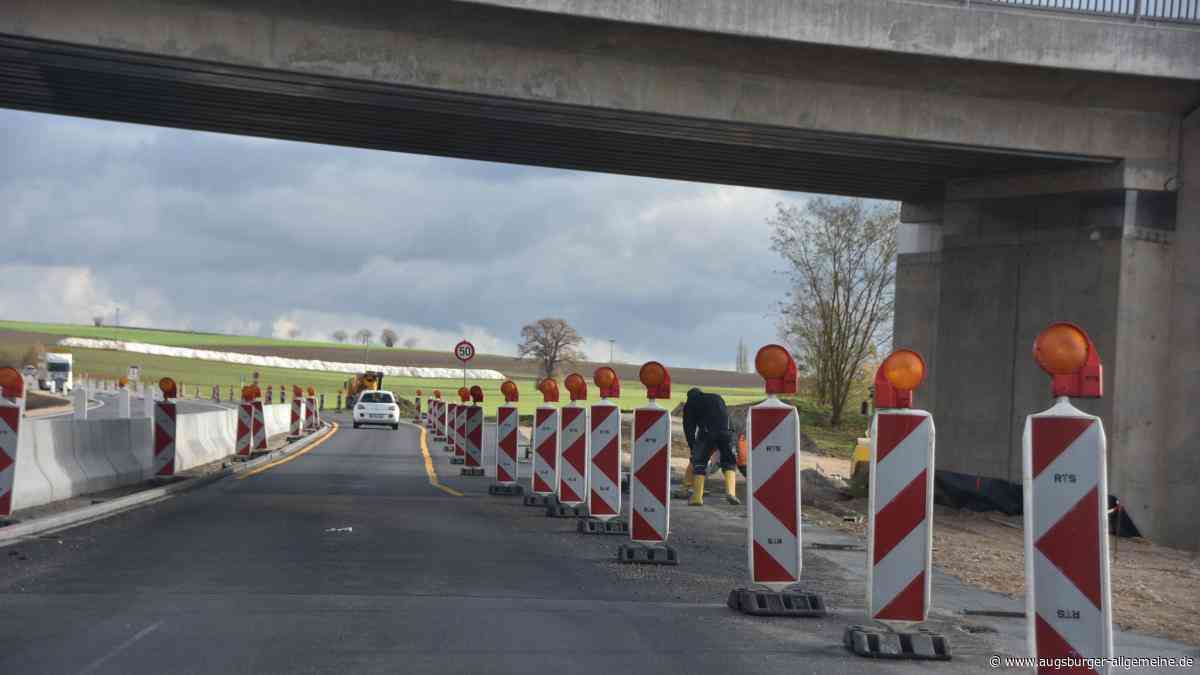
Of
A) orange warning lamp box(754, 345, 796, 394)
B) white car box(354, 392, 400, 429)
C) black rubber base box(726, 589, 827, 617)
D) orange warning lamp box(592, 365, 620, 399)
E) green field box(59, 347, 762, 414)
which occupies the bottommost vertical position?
green field box(59, 347, 762, 414)

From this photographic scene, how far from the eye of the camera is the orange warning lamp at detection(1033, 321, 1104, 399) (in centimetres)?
660

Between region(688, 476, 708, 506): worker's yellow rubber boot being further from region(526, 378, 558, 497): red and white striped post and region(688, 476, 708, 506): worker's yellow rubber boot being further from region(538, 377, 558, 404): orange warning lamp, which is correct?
region(526, 378, 558, 497): red and white striped post

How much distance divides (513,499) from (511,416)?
155 centimetres

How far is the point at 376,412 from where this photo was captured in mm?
60000

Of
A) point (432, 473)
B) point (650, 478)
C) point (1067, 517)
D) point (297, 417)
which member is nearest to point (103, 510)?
point (650, 478)

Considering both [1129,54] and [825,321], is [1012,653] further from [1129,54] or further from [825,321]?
[825,321]

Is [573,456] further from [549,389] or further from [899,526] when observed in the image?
[899,526]

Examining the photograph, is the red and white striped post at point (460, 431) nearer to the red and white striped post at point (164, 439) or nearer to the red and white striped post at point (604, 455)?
the red and white striped post at point (164, 439)

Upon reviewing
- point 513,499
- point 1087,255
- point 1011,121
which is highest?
point 1011,121

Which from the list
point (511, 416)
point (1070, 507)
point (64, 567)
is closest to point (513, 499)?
point (511, 416)

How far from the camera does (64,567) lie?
39.4 ft

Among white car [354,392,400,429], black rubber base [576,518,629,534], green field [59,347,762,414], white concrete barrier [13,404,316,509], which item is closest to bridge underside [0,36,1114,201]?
white concrete barrier [13,404,316,509]

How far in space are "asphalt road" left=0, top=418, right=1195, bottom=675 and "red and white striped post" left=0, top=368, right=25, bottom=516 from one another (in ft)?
2.76

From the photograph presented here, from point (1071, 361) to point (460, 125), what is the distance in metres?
15.6
